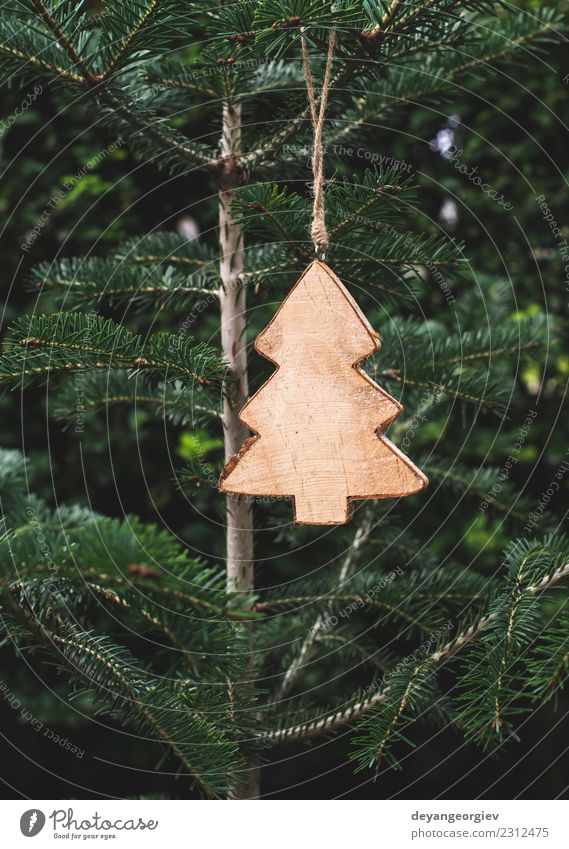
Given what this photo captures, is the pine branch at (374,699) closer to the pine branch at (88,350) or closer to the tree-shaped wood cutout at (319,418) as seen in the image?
the tree-shaped wood cutout at (319,418)

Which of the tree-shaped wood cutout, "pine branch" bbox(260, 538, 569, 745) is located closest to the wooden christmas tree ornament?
the tree-shaped wood cutout

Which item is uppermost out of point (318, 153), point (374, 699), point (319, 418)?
point (318, 153)

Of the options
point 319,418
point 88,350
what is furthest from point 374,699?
point 88,350

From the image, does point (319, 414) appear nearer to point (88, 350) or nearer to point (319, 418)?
point (319, 418)

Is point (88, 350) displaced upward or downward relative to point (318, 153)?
downward

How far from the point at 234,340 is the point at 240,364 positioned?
2 cm

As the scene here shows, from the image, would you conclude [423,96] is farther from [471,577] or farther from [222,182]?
[471,577]

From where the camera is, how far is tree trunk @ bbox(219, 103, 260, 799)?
688 millimetres

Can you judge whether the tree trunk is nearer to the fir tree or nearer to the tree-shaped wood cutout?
the fir tree

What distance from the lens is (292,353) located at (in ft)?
1.86

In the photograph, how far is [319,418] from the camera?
554mm

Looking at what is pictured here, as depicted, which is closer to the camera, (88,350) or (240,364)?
(88,350)

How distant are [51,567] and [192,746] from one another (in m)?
0.17

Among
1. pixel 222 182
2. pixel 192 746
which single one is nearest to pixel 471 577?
pixel 192 746
